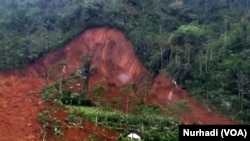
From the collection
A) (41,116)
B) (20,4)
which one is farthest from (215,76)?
(20,4)

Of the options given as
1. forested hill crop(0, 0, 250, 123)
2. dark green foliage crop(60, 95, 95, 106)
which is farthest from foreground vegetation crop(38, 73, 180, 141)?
forested hill crop(0, 0, 250, 123)

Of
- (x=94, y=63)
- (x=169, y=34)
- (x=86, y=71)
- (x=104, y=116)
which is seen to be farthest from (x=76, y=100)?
(x=169, y=34)

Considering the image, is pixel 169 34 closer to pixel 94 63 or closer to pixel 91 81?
pixel 94 63

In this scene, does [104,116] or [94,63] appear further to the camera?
[94,63]

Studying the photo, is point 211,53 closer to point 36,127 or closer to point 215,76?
point 215,76

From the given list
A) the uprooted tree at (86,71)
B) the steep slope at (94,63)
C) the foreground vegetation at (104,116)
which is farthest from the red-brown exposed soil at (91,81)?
the uprooted tree at (86,71)
